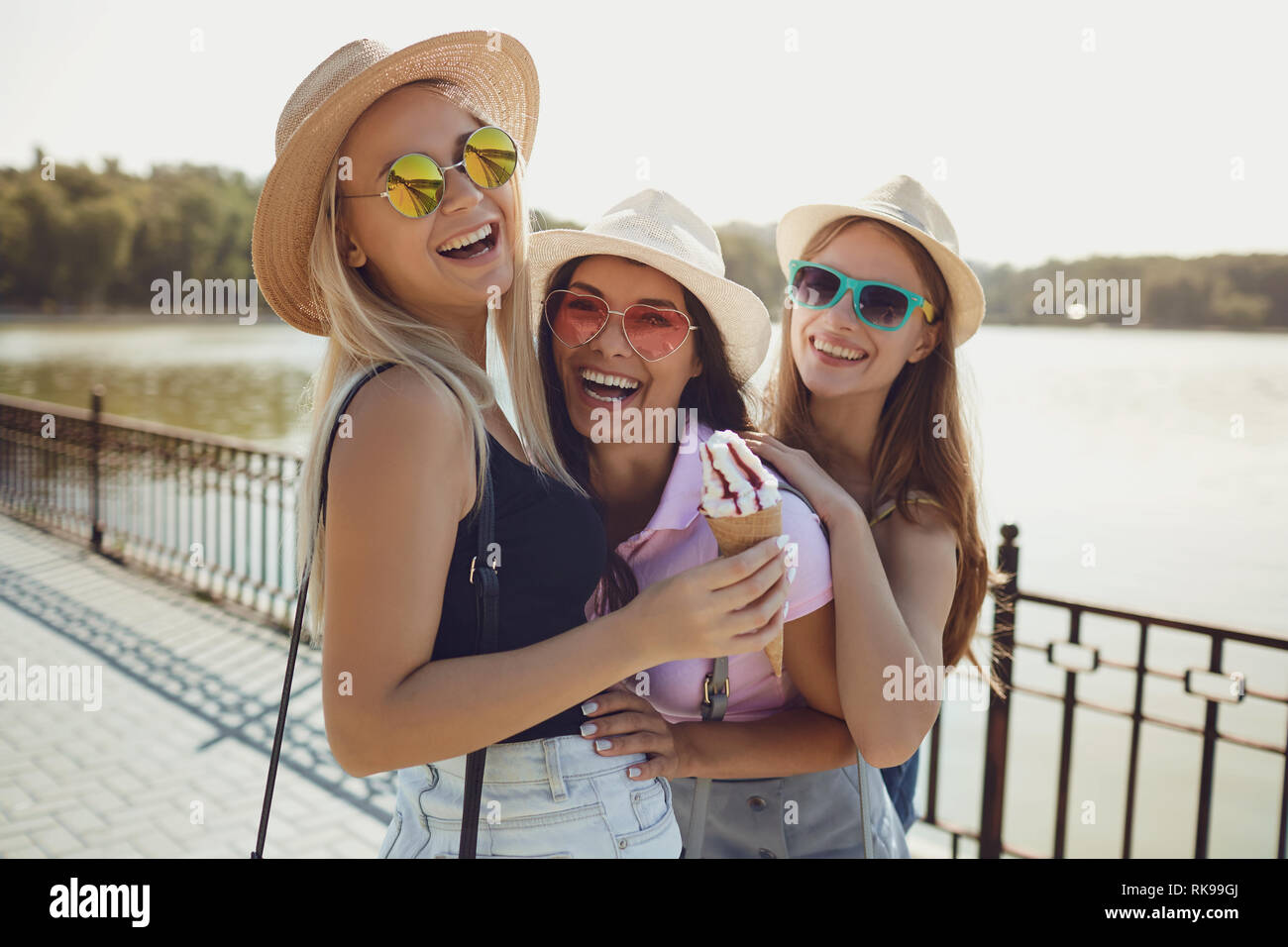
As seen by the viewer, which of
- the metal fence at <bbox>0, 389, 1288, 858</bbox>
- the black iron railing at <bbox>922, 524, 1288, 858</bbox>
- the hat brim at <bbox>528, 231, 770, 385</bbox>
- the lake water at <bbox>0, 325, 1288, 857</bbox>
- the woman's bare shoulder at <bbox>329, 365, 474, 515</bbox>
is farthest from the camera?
the lake water at <bbox>0, 325, 1288, 857</bbox>

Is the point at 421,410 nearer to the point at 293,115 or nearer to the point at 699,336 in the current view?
the point at 293,115

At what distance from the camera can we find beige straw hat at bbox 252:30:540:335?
1791 millimetres

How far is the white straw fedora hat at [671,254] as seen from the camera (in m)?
2.27

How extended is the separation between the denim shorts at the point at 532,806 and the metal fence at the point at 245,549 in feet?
6.87

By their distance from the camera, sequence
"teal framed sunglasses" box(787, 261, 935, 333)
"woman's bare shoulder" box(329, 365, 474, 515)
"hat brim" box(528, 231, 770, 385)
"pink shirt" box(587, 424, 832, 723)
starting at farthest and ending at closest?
1. "teal framed sunglasses" box(787, 261, 935, 333)
2. "hat brim" box(528, 231, 770, 385)
3. "pink shirt" box(587, 424, 832, 723)
4. "woman's bare shoulder" box(329, 365, 474, 515)

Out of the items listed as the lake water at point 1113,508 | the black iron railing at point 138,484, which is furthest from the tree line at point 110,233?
the black iron railing at point 138,484

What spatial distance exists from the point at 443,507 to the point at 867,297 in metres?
1.39

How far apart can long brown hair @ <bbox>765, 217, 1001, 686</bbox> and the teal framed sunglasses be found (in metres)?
0.11

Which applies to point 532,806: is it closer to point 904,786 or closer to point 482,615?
point 482,615

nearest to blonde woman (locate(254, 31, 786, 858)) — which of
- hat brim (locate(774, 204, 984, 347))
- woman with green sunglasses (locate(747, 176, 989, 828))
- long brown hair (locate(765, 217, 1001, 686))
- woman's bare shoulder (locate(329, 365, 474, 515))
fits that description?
woman's bare shoulder (locate(329, 365, 474, 515))

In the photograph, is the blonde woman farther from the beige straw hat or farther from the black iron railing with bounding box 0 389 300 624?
the black iron railing with bounding box 0 389 300 624

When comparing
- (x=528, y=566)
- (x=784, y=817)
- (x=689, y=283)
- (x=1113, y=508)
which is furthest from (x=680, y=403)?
(x=1113, y=508)

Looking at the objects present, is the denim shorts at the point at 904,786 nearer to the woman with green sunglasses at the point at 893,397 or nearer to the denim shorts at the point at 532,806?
the woman with green sunglasses at the point at 893,397

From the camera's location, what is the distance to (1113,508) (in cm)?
1977
